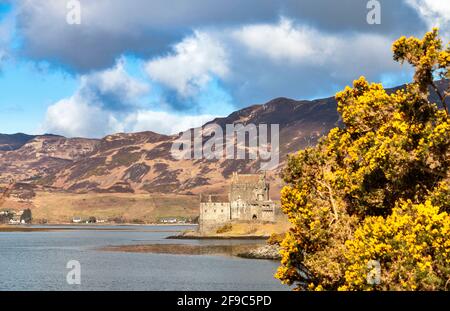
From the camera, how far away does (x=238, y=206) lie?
193 m

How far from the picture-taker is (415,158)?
32.4 meters

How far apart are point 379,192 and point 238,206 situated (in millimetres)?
158236

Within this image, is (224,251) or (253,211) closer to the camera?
(224,251)

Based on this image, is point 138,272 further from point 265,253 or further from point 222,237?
point 222,237

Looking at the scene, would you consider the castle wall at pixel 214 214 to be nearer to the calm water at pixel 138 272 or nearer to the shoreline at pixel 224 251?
the shoreline at pixel 224 251

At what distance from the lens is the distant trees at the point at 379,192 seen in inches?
1089

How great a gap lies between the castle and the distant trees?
148658 mm

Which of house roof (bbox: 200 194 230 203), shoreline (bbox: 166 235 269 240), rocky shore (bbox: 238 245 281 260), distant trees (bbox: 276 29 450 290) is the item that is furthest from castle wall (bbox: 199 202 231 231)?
distant trees (bbox: 276 29 450 290)

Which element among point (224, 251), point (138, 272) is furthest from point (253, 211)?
point (138, 272)

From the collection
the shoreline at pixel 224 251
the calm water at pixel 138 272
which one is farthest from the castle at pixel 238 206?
the calm water at pixel 138 272

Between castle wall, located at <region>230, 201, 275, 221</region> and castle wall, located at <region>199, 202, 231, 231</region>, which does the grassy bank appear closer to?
castle wall, located at <region>230, 201, 275, 221</region>

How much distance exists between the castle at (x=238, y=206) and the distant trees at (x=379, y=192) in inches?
5853

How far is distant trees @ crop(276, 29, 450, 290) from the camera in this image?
27672 millimetres
